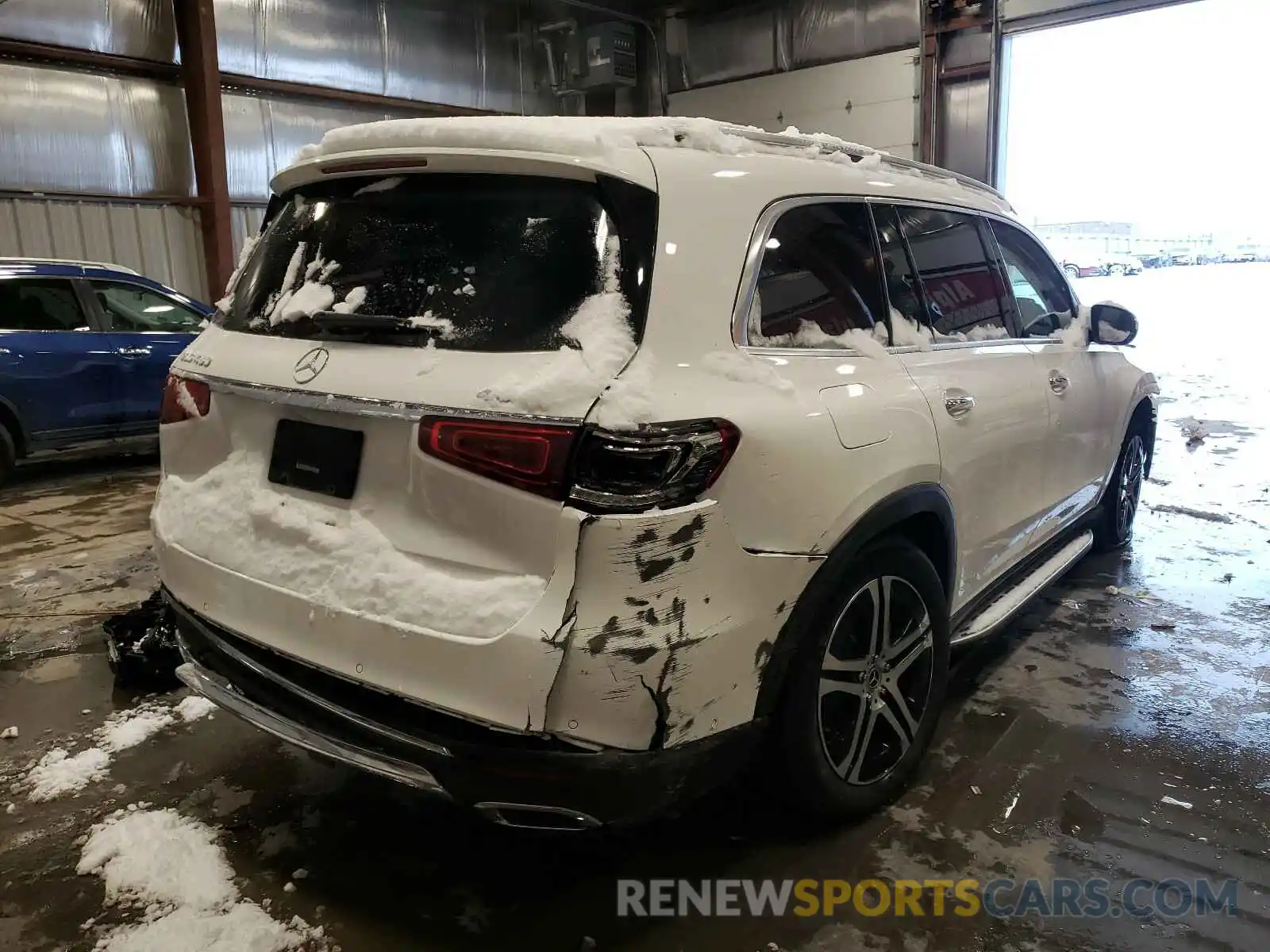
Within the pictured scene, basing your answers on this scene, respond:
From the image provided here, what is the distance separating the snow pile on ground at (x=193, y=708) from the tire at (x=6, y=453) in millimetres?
4605

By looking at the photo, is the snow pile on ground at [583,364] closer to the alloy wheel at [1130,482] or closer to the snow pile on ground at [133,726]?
the snow pile on ground at [133,726]

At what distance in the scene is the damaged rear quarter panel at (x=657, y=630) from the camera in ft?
5.38

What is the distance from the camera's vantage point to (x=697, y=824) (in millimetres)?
2459

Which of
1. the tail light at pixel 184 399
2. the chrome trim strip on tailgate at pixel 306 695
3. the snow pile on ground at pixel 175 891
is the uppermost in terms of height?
the tail light at pixel 184 399

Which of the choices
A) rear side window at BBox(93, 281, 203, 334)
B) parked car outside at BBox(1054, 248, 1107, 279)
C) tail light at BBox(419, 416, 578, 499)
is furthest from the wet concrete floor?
parked car outside at BBox(1054, 248, 1107, 279)

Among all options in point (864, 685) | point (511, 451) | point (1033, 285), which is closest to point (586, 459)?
point (511, 451)

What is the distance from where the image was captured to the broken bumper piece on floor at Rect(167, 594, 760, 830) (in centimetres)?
169

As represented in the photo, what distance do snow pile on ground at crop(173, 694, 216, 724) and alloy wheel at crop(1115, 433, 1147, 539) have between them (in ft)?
13.7

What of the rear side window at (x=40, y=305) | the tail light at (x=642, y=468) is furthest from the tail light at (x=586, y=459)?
the rear side window at (x=40, y=305)

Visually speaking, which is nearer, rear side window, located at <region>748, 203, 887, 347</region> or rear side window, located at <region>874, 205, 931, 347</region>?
rear side window, located at <region>748, 203, 887, 347</region>

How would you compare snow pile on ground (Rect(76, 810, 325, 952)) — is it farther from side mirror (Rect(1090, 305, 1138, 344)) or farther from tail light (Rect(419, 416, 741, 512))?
side mirror (Rect(1090, 305, 1138, 344))

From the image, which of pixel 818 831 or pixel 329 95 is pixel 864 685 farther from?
pixel 329 95

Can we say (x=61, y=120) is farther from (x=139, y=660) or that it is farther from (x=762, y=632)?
(x=762, y=632)

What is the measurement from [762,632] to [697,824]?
851 millimetres
